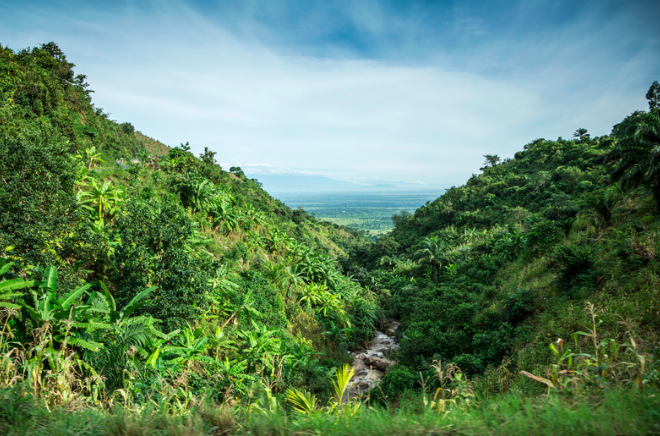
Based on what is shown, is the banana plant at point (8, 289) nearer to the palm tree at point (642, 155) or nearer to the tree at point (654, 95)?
the palm tree at point (642, 155)

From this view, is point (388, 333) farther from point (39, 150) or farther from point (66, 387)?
point (39, 150)

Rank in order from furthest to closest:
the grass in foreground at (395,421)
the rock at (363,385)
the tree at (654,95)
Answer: the tree at (654,95) → the rock at (363,385) → the grass in foreground at (395,421)

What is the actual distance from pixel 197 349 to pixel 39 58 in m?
32.4

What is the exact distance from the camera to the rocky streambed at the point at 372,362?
9.31 m

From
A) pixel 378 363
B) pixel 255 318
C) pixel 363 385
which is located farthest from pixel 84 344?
pixel 378 363

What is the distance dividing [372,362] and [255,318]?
17.7 feet

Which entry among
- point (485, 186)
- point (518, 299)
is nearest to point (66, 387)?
point (518, 299)

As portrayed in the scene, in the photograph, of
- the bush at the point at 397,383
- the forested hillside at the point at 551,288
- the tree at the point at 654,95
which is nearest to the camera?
the forested hillside at the point at 551,288

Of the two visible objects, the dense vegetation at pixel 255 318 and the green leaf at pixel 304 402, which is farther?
the green leaf at pixel 304 402

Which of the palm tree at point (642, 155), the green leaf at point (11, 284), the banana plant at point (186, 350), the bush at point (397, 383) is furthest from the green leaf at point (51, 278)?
the palm tree at point (642, 155)

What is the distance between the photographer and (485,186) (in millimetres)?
42438

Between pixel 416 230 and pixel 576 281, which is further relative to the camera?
pixel 416 230

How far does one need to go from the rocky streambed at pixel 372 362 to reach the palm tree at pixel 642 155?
11.9m

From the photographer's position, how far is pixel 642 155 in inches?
420
